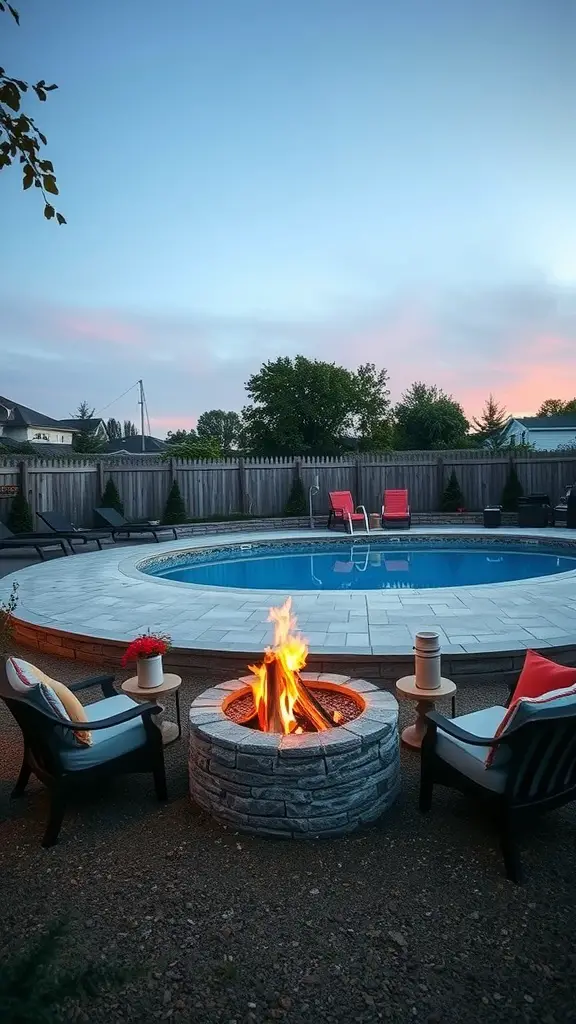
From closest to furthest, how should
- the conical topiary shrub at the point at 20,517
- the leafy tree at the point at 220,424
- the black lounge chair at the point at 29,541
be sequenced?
the black lounge chair at the point at 29,541 → the conical topiary shrub at the point at 20,517 → the leafy tree at the point at 220,424

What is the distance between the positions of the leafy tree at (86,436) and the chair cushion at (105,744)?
99.4 ft

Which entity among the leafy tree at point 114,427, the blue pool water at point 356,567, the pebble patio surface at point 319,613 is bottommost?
the blue pool water at point 356,567

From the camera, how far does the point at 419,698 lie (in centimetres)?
344

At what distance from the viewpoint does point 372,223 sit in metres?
11.9

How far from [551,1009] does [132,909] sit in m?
1.44

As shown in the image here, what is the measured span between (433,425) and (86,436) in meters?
22.0

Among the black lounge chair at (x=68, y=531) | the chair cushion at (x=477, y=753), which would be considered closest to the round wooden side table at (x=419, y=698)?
the chair cushion at (x=477, y=753)

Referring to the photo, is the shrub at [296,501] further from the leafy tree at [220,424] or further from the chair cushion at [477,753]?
the leafy tree at [220,424]

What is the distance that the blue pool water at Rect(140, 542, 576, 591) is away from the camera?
32.0ft

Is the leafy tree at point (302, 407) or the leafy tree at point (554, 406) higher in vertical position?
the leafy tree at point (554, 406)

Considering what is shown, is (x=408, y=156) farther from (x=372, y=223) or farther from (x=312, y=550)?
(x=312, y=550)

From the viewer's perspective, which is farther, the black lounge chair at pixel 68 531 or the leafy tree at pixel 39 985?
the black lounge chair at pixel 68 531

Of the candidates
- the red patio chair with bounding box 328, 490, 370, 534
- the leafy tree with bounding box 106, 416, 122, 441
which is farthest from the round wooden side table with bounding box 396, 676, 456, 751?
the leafy tree with bounding box 106, 416, 122, 441

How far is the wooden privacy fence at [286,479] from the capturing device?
1543 cm
